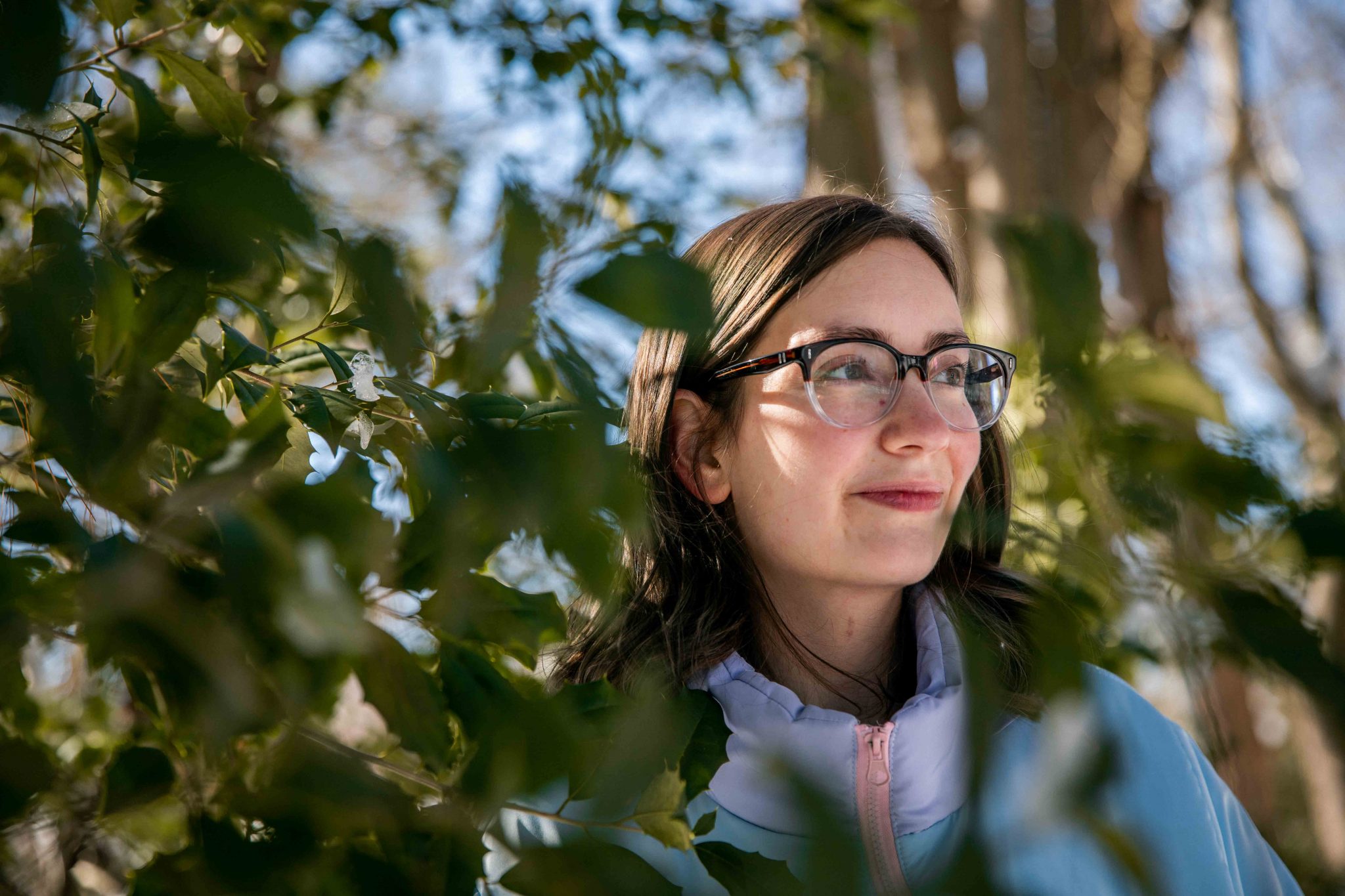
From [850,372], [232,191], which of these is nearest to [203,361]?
[232,191]

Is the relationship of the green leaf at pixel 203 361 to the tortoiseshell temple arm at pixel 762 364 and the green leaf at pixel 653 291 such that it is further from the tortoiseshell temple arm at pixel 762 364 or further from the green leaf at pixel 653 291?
the tortoiseshell temple arm at pixel 762 364

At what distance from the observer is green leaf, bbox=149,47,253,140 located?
64 cm

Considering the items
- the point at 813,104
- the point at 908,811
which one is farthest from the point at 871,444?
the point at 813,104

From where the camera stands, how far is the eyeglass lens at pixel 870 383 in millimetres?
1031

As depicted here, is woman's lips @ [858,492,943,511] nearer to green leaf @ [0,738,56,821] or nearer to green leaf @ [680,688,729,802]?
green leaf @ [680,688,729,802]

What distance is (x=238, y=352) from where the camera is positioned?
2.12 ft

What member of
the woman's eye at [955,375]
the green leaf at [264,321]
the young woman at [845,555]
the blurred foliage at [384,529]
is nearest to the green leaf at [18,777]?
the blurred foliage at [384,529]

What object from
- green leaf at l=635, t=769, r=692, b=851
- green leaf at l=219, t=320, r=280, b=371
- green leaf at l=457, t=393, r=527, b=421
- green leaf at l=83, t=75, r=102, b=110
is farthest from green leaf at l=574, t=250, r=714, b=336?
green leaf at l=83, t=75, r=102, b=110

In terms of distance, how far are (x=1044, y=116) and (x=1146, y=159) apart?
23.2 inches

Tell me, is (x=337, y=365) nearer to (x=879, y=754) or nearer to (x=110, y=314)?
(x=110, y=314)

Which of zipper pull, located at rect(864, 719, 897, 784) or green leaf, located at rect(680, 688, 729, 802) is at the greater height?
green leaf, located at rect(680, 688, 729, 802)

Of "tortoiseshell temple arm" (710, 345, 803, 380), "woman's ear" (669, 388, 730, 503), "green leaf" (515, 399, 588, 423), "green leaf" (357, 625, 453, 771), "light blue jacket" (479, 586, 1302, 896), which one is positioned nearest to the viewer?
"green leaf" (357, 625, 453, 771)

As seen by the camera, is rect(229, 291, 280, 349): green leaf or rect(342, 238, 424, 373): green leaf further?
rect(229, 291, 280, 349): green leaf

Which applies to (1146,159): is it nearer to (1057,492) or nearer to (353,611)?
(1057,492)
